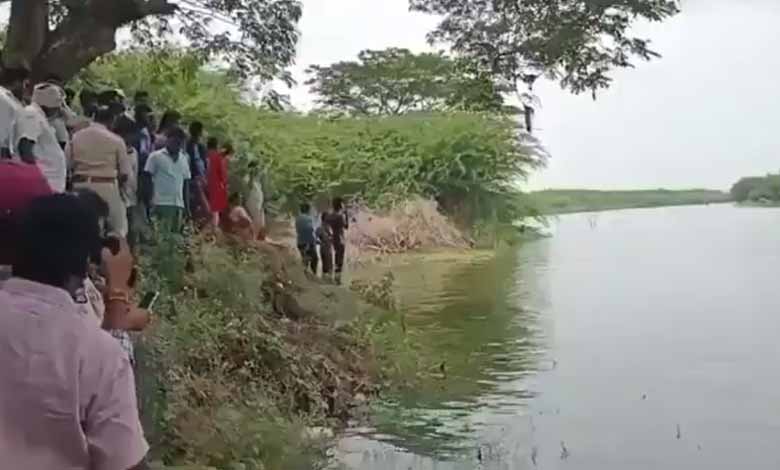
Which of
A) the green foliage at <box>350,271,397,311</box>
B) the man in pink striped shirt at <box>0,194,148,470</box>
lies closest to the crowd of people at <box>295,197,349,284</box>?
the green foliage at <box>350,271,397,311</box>

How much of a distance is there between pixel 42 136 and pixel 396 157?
28588 mm

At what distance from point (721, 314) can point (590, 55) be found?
8.57 m

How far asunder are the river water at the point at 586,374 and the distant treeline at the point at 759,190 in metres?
52.7

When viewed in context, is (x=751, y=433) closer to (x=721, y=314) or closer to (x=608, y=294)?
(x=721, y=314)

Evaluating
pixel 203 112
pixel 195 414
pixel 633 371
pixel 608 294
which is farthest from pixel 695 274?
pixel 195 414

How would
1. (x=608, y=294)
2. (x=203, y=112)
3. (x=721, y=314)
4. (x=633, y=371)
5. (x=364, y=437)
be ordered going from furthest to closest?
(x=608, y=294) → (x=203, y=112) → (x=721, y=314) → (x=633, y=371) → (x=364, y=437)

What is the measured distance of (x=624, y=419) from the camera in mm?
10789

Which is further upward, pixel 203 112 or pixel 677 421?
pixel 203 112

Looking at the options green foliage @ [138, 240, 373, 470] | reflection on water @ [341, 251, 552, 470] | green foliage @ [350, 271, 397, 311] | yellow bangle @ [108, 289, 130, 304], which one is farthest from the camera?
green foliage @ [350, 271, 397, 311]

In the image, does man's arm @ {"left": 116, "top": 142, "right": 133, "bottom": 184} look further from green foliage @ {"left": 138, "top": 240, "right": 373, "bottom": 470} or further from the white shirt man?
the white shirt man

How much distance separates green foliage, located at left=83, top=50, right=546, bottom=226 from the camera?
97.5 feet

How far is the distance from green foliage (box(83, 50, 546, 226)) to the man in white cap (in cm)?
1714

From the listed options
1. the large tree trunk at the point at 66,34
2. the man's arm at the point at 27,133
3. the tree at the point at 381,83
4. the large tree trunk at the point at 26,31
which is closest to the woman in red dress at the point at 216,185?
the large tree trunk at the point at 66,34

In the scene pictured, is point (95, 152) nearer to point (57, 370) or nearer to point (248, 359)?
point (248, 359)
